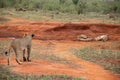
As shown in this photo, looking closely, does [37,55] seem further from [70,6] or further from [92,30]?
[70,6]

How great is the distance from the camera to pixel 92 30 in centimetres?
2598

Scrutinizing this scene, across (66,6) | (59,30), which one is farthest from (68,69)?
(66,6)

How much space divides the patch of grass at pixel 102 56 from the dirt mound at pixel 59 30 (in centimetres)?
Result: 557

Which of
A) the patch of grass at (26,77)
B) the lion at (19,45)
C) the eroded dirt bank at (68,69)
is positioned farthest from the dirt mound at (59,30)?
the patch of grass at (26,77)

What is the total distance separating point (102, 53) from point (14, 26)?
966cm

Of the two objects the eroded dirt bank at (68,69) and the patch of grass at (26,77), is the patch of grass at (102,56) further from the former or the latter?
the patch of grass at (26,77)

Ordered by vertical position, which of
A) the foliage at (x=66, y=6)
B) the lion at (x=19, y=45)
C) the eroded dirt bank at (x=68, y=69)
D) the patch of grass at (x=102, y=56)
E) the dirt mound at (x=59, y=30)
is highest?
the lion at (x=19, y=45)

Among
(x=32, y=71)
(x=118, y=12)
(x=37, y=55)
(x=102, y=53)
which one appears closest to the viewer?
(x=32, y=71)

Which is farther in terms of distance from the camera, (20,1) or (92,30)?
(20,1)

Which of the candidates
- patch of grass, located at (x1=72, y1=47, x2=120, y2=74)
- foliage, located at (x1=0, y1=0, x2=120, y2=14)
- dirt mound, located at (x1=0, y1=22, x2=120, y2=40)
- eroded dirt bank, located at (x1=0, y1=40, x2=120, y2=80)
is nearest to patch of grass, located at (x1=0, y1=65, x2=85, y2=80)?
eroded dirt bank, located at (x1=0, y1=40, x2=120, y2=80)

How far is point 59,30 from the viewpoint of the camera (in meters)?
25.7

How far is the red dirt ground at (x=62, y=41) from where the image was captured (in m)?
12.8

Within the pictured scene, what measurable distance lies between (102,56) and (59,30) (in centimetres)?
896

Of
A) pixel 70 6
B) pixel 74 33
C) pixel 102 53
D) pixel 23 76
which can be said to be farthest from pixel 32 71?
pixel 70 6
